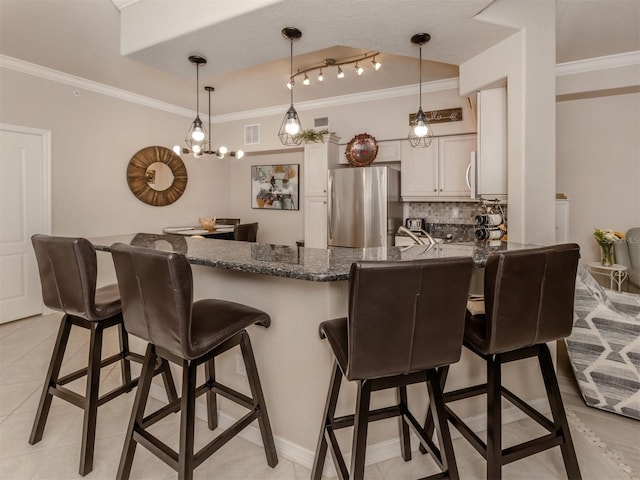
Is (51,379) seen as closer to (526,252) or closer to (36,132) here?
(526,252)

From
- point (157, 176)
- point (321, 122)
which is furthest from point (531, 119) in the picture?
point (157, 176)

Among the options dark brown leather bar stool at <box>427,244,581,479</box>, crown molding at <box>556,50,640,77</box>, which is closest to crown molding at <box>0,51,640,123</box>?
crown molding at <box>556,50,640,77</box>

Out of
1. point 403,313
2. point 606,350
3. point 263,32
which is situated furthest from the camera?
point 263,32

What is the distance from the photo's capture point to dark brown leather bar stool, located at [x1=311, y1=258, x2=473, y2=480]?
3.78 ft

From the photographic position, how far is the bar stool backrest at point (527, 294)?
136 cm

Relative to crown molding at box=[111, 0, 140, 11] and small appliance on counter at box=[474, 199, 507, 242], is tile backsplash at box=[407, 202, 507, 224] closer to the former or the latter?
small appliance on counter at box=[474, 199, 507, 242]

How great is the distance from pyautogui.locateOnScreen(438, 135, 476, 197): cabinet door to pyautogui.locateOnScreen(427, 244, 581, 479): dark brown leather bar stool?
272 centimetres

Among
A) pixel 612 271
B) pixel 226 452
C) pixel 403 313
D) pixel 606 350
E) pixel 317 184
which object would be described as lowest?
pixel 226 452

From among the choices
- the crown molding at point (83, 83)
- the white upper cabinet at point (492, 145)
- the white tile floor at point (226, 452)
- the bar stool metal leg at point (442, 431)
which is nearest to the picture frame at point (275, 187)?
the crown molding at point (83, 83)

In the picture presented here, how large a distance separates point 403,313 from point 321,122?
4215 mm

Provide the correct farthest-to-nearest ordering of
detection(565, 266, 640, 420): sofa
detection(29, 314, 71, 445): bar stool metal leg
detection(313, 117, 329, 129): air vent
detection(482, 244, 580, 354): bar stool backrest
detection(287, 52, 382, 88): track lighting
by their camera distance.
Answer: detection(313, 117, 329, 129): air vent → detection(287, 52, 382, 88): track lighting → detection(565, 266, 640, 420): sofa → detection(29, 314, 71, 445): bar stool metal leg → detection(482, 244, 580, 354): bar stool backrest

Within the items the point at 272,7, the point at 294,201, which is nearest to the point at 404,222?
the point at 294,201

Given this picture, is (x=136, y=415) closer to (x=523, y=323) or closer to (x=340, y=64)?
(x=523, y=323)

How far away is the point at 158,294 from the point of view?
135cm
